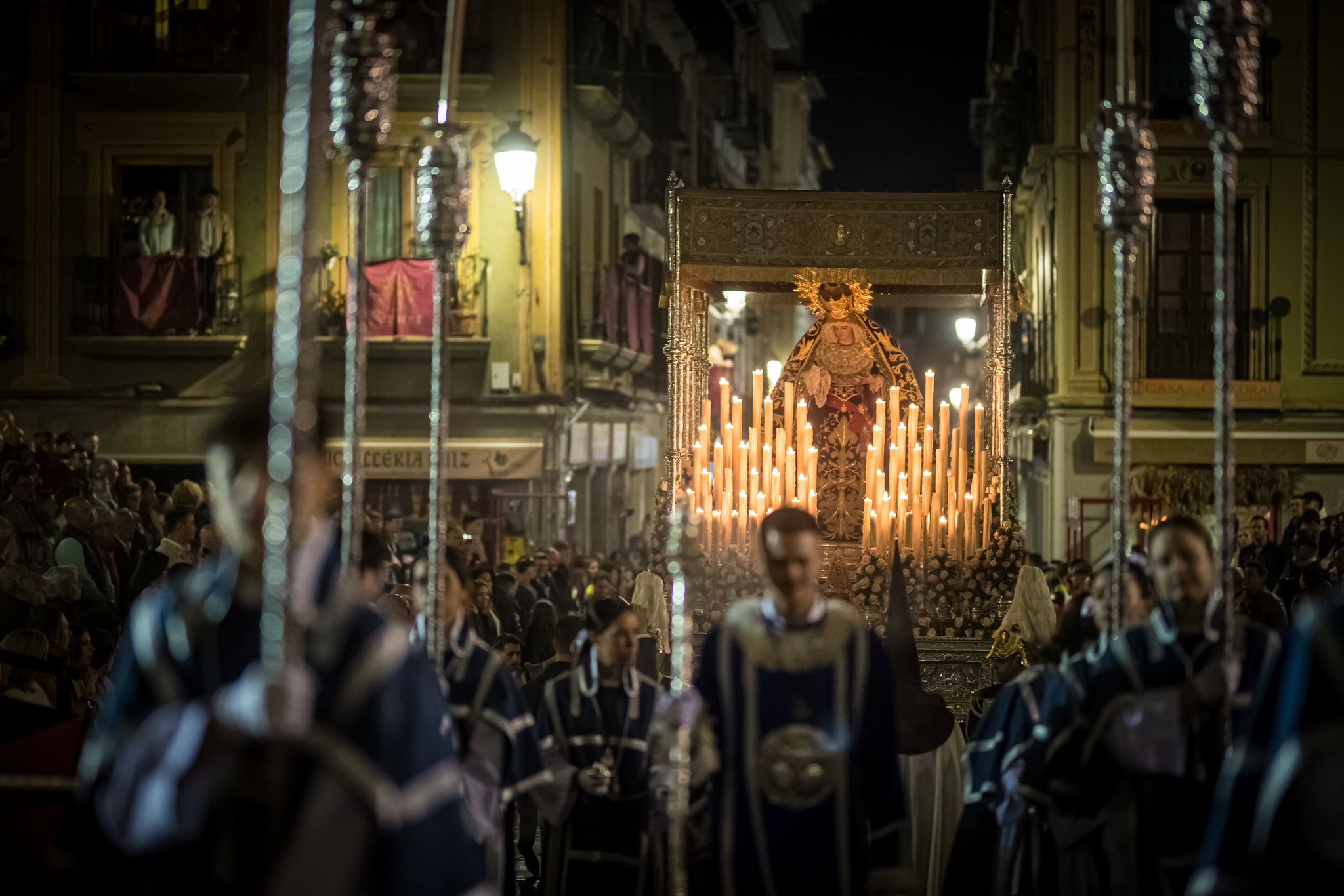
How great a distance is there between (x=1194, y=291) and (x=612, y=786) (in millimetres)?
15156

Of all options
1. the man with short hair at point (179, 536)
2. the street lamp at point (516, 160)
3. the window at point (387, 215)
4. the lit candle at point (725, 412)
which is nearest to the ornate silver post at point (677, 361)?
the lit candle at point (725, 412)

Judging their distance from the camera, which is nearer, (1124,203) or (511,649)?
(1124,203)

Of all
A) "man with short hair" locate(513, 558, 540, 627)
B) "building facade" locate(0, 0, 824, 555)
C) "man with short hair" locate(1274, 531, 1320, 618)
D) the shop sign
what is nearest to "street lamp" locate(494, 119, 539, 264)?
"building facade" locate(0, 0, 824, 555)

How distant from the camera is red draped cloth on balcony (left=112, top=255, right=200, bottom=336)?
60.9 feet

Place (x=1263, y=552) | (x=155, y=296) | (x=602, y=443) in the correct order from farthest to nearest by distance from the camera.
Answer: (x=602, y=443)
(x=155, y=296)
(x=1263, y=552)

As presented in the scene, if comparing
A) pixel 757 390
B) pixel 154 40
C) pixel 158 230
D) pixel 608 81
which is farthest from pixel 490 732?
pixel 608 81

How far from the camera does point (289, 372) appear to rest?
3438 mm

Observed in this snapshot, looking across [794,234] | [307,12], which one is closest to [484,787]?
[307,12]

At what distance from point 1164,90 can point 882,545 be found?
35.2ft

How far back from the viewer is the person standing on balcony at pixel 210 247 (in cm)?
1858

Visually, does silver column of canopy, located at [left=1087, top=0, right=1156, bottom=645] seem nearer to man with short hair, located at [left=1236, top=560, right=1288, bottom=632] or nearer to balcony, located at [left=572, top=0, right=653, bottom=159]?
man with short hair, located at [left=1236, top=560, right=1288, bottom=632]

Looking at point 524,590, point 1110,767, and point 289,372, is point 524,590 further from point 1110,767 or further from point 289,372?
point 289,372

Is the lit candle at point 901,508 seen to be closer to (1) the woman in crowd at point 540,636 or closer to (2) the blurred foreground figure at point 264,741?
(1) the woman in crowd at point 540,636

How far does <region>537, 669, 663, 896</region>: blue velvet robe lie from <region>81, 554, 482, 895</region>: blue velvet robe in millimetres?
2391
